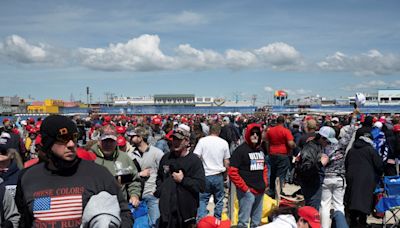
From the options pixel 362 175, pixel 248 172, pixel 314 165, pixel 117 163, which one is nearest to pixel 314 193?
pixel 314 165

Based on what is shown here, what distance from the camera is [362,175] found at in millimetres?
6258

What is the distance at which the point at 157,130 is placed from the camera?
1264 cm

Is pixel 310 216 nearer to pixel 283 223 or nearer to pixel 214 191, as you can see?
pixel 283 223

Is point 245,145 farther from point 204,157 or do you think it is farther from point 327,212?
point 327,212

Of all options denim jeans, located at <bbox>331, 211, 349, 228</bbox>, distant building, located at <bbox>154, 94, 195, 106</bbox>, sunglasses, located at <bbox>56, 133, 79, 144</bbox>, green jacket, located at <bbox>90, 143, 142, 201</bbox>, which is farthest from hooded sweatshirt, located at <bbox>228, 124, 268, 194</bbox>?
distant building, located at <bbox>154, 94, 195, 106</bbox>

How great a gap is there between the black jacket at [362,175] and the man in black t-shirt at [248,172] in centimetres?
152

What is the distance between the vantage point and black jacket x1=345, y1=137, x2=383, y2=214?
245 inches

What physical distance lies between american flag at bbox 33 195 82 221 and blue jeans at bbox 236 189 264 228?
3781 millimetres

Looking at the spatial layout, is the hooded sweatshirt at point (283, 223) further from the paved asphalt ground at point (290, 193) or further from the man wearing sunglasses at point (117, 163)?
the paved asphalt ground at point (290, 193)

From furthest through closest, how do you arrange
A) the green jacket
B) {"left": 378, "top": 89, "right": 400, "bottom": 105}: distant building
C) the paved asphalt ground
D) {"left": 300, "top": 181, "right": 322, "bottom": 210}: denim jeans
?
1. {"left": 378, "top": 89, "right": 400, "bottom": 105}: distant building
2. the paved asphalt ground
3. {"left": 300, "top": 181, "right": 322, "bottom": 210}: denim jeans
4. the green jacket

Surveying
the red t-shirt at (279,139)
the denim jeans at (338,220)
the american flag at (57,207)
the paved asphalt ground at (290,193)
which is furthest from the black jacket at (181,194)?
the red t-shirt at (279,139)

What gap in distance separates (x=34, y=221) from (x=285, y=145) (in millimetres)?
7384

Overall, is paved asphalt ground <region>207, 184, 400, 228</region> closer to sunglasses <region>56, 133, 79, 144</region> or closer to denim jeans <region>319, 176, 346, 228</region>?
denim jeans <region>319, 176, 346, 228</region>

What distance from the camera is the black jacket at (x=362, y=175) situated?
623cm
